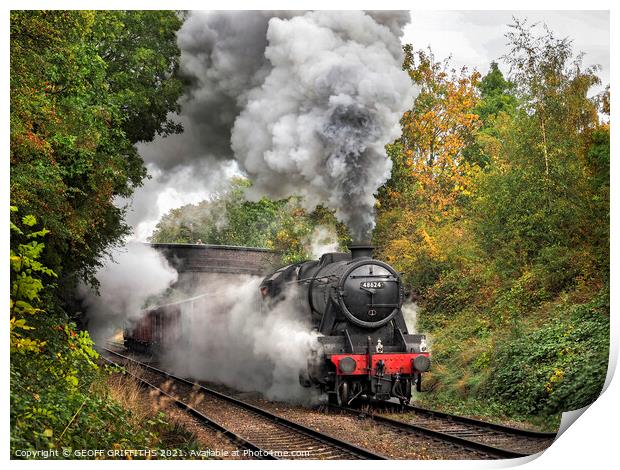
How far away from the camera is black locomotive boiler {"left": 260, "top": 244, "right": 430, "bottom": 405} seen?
11.1 m

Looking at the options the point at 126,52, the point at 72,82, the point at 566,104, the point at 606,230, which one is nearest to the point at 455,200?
the point at 566,104

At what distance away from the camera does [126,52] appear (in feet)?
39.5

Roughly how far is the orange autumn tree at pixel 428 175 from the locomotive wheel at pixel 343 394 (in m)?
6.43

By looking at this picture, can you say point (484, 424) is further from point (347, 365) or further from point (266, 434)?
point (266, 434)

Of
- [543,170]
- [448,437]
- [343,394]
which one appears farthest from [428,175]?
[448,437]

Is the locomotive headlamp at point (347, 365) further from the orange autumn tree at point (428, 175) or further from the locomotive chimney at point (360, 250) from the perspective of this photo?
the orange autumn tree at point (428, 175)

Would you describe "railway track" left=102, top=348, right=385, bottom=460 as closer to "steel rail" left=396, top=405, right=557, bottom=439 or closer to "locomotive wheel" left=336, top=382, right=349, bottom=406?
"locomotive wheel" left=336, top=382, right=349, bottom=406

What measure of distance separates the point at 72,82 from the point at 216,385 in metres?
8.32

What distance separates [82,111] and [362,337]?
5.56 meters

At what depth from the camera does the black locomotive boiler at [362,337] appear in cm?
1107

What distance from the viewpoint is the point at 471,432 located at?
9328mm

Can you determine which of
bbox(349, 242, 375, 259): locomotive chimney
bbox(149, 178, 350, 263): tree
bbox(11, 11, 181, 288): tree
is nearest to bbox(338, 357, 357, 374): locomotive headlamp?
bbox(349, 242, 375, 259): locomotive chimney

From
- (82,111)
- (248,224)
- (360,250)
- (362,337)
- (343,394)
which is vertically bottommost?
(343,394)

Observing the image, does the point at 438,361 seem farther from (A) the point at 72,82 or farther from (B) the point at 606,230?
(A) the point at 72,82
